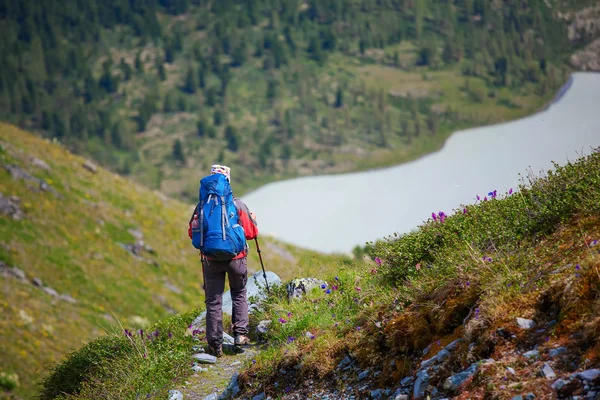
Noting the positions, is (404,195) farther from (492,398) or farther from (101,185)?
(492,398)

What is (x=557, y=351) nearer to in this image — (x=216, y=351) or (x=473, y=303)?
(x=473, y=303)

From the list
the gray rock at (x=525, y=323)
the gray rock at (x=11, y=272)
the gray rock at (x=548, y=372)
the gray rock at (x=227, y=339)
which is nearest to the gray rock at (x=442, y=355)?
the gray rock at (x=525, y=323)

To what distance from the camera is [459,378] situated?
6.13 meters

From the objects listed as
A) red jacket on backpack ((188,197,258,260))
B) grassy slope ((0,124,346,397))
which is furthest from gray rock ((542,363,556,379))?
grassy slope ((0,124,346,397))

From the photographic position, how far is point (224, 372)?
378 inches

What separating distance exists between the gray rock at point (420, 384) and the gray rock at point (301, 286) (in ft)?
13.9

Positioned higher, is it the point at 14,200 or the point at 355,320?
the point at 14,200

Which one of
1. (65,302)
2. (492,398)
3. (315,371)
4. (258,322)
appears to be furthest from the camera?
(65,302)

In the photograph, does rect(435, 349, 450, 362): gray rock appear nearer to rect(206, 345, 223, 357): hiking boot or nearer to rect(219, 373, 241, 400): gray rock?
rect(219, 373, 241, 400): gray rock

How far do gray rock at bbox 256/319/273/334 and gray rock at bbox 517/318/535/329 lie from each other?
4883mm

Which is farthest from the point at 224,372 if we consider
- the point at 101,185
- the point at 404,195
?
the point at 404,195

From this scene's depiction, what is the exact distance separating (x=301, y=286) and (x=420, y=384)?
4624mm

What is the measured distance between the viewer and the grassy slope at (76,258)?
99.7ft

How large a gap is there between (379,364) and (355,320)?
1.09 m
